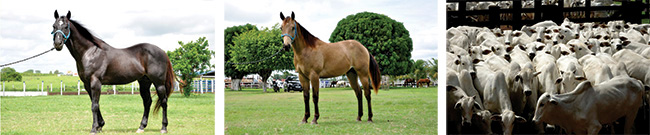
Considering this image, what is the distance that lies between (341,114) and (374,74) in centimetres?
53

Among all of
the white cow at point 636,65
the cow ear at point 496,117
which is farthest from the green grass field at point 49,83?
the white cow at point 636,65

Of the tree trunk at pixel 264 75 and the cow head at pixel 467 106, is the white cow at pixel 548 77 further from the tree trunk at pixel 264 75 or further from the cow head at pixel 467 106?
the tree trunk at pixel 264 75

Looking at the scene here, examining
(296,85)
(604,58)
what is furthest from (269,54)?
(604,58)

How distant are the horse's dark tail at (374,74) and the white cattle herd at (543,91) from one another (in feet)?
2.35

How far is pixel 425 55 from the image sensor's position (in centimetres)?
584

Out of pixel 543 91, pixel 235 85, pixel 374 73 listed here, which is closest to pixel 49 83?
pixel 235 85

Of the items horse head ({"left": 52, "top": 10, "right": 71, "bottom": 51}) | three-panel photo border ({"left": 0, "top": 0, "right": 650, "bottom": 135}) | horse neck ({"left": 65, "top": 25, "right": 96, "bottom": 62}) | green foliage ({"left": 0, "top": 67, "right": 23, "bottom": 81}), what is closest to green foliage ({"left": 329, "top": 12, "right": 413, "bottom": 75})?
three-panel photo border ({"left": 0, "top": 0, "right": 650, "bottom": 135})

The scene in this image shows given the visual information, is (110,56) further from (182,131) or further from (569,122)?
(569,122)

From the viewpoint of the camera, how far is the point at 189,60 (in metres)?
5.38

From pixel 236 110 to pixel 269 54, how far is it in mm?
735

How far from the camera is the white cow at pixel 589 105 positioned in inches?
190

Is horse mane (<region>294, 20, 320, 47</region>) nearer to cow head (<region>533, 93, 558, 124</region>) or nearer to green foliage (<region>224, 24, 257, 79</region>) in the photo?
green foliage (<region>224, 24, 257, 79</region>)

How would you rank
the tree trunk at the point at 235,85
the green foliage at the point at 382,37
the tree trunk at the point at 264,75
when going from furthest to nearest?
the tree trunk at the point at 235,85 → the tree trunk at the point at 264,75 → the green foliage at the point at 382,37

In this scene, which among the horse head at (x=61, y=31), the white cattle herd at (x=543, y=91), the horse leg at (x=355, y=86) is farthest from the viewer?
the horse leg at (x=355, y=86)
